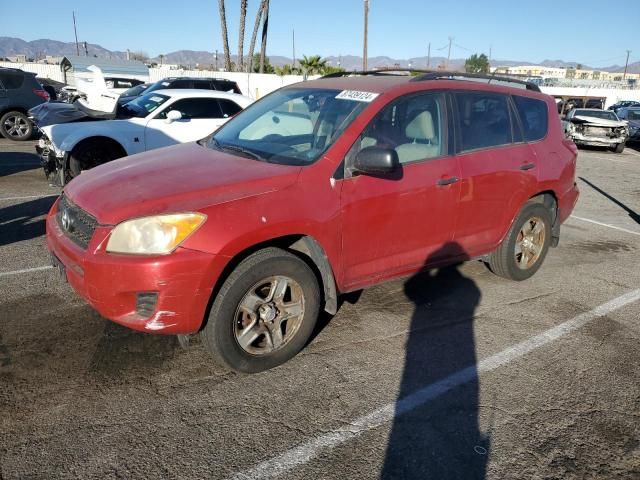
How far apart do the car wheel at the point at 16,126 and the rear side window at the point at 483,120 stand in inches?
524

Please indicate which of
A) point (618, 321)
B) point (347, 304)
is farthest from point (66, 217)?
point (618, 321)

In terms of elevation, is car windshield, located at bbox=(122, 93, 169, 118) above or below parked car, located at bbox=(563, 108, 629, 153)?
above

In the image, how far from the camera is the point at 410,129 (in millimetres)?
3822

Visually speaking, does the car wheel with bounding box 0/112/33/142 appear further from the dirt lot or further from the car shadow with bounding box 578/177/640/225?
the car shadow with bounding box 578/177/640/225

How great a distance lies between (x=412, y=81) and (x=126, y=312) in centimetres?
263

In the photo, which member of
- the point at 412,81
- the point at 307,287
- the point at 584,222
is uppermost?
the point at 412,81

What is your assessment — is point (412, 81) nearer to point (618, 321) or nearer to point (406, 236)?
point (406, 236)

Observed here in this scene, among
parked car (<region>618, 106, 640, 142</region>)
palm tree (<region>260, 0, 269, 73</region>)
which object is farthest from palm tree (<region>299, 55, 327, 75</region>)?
parked car (<region>618, 106, 640, 142</region>)

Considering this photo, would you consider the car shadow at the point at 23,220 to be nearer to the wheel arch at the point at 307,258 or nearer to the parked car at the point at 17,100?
the wheel arch at the point at 307,258

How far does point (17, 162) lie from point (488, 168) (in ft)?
32.5

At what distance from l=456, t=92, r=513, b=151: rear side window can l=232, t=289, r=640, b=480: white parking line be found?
159 cm

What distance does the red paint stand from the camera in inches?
112

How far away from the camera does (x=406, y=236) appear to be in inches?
149

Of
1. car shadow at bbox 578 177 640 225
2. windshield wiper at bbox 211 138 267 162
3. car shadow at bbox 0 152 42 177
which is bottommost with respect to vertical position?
car shadow at bbox 578 177 640 225
